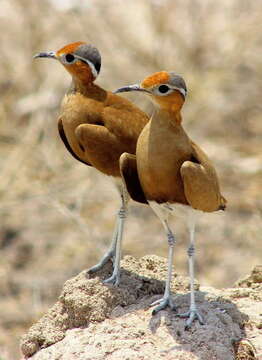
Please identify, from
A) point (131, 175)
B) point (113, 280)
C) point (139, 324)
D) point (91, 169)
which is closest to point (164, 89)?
point (131, 175)

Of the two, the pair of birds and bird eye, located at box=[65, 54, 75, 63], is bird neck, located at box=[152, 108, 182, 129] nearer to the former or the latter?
the pair of birds

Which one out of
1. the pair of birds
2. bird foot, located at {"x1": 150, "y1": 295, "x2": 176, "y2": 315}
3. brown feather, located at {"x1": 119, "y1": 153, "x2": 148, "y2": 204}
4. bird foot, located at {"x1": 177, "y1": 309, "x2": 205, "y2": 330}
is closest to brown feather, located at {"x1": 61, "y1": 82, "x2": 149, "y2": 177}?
the pair of birds

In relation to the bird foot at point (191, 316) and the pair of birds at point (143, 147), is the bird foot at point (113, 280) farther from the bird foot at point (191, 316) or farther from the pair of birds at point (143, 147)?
the bird foot at point (191, 316)

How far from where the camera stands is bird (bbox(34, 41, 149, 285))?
18.7 feet

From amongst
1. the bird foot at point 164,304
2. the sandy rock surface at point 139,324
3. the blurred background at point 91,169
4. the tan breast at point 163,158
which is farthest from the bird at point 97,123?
the blurred background at point 91,169

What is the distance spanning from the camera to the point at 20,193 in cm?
1208

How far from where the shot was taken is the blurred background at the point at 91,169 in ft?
35.6

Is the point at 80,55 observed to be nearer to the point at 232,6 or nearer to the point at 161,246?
the point at 161,246

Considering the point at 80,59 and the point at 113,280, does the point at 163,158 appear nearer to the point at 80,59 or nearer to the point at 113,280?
the point at 113,280

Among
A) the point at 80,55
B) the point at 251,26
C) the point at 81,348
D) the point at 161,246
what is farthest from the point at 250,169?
the point at 81,348

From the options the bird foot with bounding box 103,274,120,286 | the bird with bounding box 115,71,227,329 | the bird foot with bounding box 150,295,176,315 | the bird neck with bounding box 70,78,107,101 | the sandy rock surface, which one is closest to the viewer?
the sandy rock surface

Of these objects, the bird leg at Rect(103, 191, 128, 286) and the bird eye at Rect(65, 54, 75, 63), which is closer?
the bird leg at Rect(103, 191, 128, 286)

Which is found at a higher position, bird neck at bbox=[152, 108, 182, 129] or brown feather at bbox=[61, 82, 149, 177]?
brown feather at bbox=[61, 82, 149, 177]

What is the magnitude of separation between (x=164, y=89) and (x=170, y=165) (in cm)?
44
